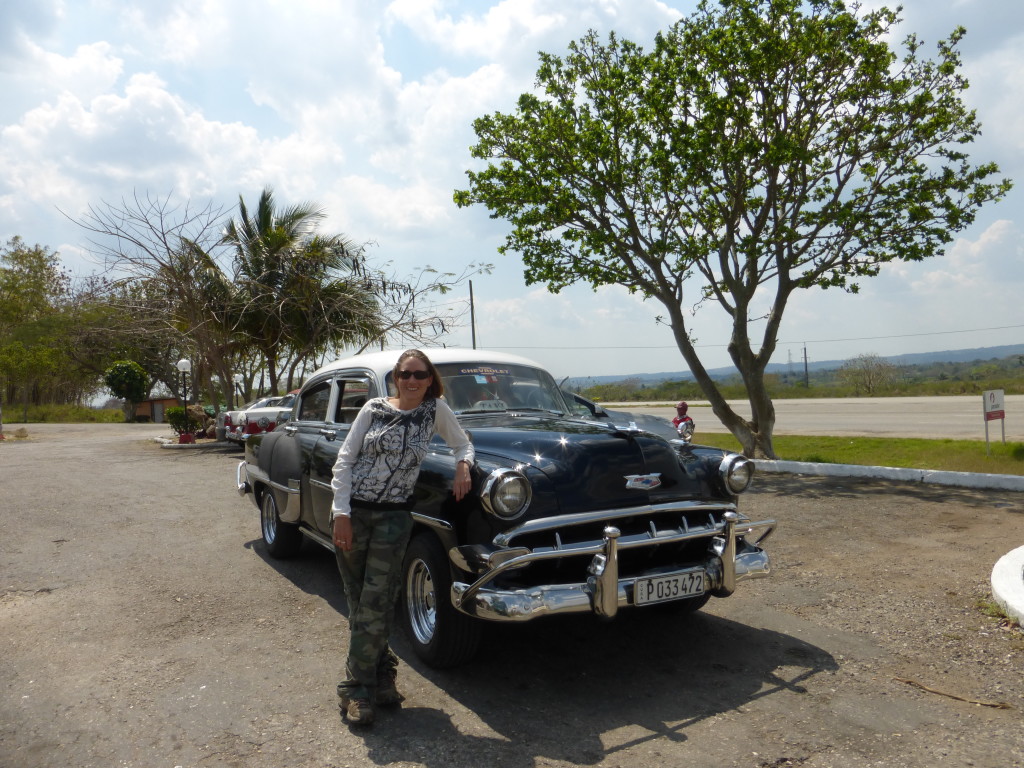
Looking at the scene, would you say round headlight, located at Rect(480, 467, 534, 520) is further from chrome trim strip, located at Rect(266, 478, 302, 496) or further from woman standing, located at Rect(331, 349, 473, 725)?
chrome trim strip, located at Rect(266, 478, 302, 496)

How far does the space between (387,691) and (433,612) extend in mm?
584

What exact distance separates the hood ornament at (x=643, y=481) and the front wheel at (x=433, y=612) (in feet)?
3.35

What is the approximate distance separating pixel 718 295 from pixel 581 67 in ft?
14.6

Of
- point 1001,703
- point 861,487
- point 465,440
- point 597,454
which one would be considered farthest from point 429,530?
point 861,487

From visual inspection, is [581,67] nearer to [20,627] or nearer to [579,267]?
[579,267]

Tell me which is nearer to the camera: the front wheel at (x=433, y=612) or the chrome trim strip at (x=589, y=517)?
the chrome trim strip at (x=589, y=517)

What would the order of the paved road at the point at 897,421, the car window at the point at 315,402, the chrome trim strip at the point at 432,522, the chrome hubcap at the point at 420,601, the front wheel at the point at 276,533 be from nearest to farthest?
the chrome trim strip at the point at 432,522
the chrome hubcap at the point at 420,601
the car window at the point at 315,402
the front wheel at the point at 276,533
the paved road at the point at 897,421

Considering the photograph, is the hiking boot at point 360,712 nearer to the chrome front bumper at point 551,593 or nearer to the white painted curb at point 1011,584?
the chrome front bumper at point 551,593

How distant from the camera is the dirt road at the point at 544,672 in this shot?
338cm

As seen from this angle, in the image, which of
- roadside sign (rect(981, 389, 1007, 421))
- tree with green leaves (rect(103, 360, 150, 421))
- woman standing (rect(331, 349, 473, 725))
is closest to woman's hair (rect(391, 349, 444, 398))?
woman standing (rect(331, 349, 473, 725))

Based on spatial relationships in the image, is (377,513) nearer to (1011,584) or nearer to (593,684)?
(593,684)

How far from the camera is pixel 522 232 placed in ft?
45.7

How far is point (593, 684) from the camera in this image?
408 cm

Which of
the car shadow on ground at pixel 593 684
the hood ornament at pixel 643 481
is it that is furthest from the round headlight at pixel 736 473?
the car shadow on ground at pixel 593 684
